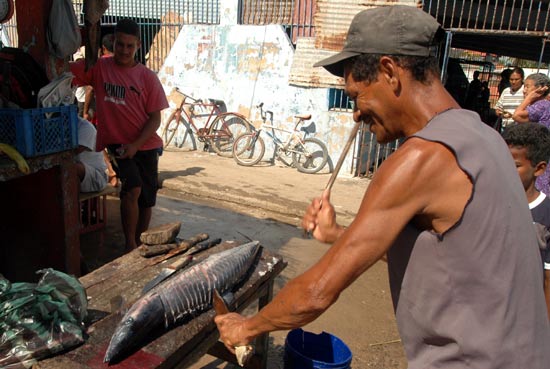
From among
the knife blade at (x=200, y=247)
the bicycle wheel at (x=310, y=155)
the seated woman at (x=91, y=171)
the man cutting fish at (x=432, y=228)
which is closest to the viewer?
the man cutting fish at (x=432, y=228)

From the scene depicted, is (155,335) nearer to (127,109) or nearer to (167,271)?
(167,271)

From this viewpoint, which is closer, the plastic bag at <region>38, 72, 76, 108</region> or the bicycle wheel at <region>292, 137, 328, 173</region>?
the plastic bag at <region>38, 72, 76, 108</region>

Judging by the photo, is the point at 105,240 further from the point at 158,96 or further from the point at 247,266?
the point at 247,266

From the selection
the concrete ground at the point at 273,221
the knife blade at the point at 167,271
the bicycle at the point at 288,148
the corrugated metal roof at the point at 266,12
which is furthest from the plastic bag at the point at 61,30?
the corrugated metal roof at the point at 266,12

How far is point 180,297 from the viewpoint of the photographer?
202 centimetres

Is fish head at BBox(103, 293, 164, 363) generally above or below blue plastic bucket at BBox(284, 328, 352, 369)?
above

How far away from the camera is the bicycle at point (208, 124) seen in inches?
348

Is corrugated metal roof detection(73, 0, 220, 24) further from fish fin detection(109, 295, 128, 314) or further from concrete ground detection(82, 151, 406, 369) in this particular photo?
fish fin detection(109, 295, 128, 314)

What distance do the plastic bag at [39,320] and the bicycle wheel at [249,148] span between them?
6.44 m

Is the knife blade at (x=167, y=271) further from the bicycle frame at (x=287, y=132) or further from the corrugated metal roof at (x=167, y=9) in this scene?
the corrugated metal roof at (x=167, y=9)

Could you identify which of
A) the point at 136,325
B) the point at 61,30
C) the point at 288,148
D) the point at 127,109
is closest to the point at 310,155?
the point at 288,148

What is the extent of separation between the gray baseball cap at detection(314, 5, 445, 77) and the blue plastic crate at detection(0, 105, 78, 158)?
2.24 m

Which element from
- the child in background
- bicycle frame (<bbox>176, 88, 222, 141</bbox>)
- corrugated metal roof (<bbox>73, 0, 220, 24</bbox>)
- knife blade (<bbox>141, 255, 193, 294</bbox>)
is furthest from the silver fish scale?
corrugated metal roof (<bbox>73, 0, 220, 24</bbox>)

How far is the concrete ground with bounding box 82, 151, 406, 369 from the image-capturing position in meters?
3.46
